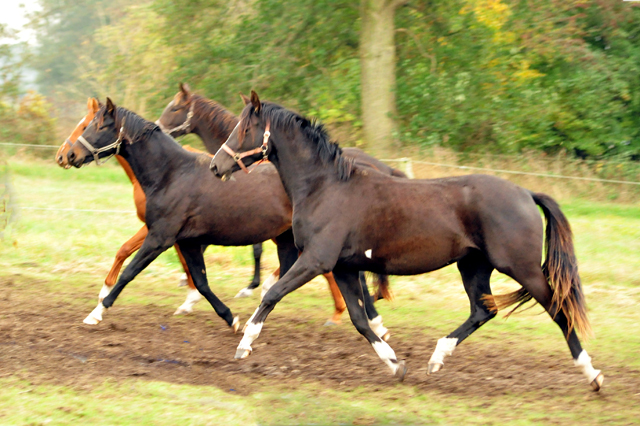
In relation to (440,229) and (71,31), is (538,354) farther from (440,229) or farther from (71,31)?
(71,31)

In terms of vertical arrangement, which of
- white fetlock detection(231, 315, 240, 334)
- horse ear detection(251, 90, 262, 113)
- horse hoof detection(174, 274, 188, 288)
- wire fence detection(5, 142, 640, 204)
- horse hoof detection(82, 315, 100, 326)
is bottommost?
wire fence detection(5, 142, 640, 204)

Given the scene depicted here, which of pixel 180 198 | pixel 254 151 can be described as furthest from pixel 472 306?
pixel 180 198

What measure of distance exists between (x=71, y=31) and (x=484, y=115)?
116 ft

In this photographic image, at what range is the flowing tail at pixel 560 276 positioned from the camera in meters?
4.61

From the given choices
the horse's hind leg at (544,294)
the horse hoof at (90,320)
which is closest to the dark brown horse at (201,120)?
the horse hoof at (90,320)

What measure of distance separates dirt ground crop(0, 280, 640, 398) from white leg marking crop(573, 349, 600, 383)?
115 mm

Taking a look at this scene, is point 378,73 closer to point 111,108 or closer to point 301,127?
point 111,108

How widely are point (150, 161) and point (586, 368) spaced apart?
13.4 ft

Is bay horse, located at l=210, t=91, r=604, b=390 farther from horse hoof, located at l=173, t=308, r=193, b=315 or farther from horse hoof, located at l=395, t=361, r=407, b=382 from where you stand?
horse hoof, located at l=173, t=308, r=193, b=315

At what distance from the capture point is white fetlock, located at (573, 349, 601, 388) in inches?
178

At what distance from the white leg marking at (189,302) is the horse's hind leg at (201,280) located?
2.37 ft

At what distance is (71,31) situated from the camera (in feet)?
141

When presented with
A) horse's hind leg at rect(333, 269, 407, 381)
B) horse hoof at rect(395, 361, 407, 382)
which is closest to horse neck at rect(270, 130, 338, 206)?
horse's hind leg at rect(333, 269, 407, 381)

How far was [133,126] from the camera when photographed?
6168mm
